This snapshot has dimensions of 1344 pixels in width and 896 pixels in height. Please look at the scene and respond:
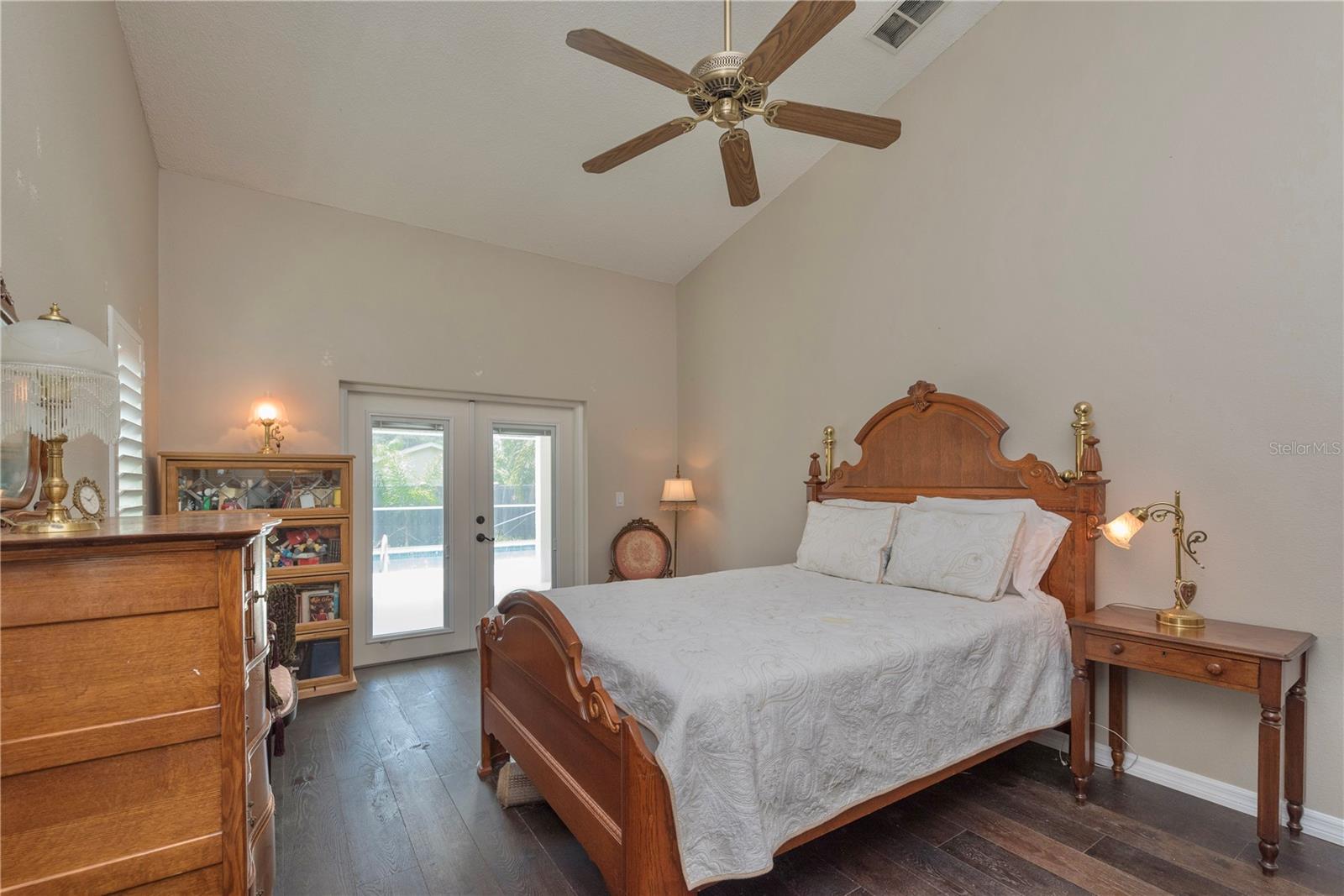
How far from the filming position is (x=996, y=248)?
10.6 ft

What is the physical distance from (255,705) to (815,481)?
3.26m

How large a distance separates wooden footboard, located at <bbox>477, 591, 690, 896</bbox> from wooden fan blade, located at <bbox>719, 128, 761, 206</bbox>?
190cm

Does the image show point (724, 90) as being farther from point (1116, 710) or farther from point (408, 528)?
point (408, 528)

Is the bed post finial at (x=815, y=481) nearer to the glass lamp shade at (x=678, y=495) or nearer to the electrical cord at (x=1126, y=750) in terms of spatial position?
the glass lamp shade at (x=678, y=495)

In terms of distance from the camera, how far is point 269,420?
377cm

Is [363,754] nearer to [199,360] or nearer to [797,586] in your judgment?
[797,586]

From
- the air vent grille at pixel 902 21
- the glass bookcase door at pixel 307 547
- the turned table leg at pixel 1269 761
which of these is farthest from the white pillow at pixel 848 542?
the glass bookcase door at pixel 307 547

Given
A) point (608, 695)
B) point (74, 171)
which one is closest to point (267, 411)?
point (74, 171)

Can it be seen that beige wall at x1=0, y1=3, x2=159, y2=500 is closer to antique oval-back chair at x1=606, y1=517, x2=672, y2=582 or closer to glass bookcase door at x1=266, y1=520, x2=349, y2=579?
glass bookcase door at x1=266, y1=520, x2=349, y2=579

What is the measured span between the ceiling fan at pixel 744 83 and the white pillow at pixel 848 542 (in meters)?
1.88

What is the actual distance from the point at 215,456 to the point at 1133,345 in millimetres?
4761

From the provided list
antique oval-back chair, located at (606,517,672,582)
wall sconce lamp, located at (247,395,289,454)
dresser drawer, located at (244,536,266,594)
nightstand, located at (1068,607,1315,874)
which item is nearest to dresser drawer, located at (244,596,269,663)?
dresser drawer, located at (244,536,266,594)

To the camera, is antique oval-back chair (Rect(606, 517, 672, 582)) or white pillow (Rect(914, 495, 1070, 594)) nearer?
white pillow (Rect(914, 495, 1070, 594))
